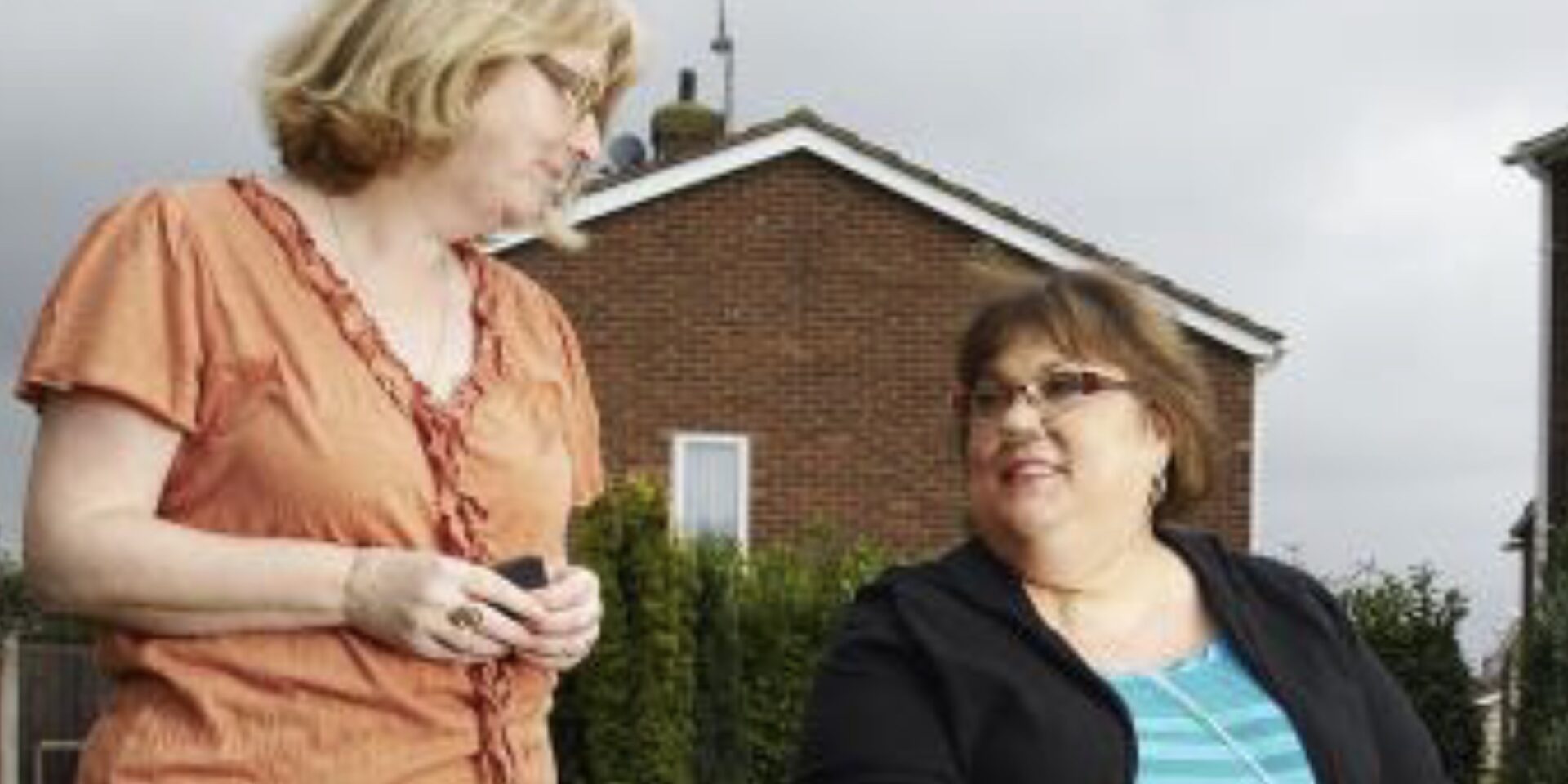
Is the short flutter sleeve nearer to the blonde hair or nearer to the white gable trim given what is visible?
the blonde hair

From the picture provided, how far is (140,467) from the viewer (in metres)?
2.92

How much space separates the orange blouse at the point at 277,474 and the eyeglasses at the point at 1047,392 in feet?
2.92

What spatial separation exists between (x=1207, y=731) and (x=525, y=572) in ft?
3.58

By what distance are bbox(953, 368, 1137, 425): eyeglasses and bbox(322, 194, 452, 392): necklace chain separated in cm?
88

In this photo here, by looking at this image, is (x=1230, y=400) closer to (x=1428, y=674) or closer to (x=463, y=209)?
(x=1428, y=674)

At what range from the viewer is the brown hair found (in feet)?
12.6

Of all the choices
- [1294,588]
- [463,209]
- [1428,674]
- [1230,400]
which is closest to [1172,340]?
[1294,588]

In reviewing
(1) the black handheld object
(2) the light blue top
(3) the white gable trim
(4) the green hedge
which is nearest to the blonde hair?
(1) the black handheld object

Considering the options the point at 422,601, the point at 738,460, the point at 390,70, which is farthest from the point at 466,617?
the point at 738,460

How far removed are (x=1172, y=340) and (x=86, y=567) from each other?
64.0 inches

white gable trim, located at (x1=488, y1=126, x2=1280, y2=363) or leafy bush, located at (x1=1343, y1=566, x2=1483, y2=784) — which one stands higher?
white gable trim, located at (x1=488, y1=126, x2=1280, y2=363)

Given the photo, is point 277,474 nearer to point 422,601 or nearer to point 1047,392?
point 422,601

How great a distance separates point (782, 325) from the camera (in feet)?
75.2

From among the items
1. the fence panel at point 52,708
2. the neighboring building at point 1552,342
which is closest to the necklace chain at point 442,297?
the fence panel at point 52,708
